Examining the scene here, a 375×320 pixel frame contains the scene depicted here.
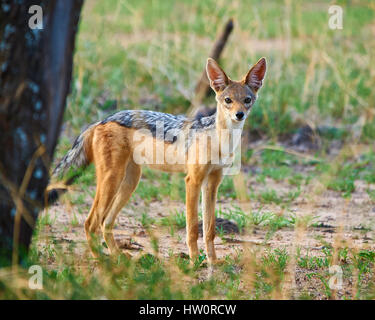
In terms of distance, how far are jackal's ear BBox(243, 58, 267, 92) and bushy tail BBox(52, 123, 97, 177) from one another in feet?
4.97

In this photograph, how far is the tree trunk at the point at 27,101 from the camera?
4008mm

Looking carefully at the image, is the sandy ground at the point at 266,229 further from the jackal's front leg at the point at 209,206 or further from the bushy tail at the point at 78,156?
the bushy tail at the point at 78,156

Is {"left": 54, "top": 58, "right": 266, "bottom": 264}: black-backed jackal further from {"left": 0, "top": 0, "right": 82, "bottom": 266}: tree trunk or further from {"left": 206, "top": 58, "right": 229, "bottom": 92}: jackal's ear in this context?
{"left": 0, "top": 0, "right": 82, "bottom": 266}: tree trunk

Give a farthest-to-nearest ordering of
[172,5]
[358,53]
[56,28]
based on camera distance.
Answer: [172,5]
[358,53]
[56,28]

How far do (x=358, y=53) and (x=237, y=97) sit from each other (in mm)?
7236

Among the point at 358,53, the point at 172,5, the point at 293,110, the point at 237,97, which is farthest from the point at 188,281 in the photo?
the point at 172,5

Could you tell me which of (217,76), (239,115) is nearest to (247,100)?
(239,115)

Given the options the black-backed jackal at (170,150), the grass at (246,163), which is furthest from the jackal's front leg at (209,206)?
the grass at (246,163)

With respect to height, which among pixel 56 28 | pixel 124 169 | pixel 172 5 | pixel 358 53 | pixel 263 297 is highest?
pixel 172 5

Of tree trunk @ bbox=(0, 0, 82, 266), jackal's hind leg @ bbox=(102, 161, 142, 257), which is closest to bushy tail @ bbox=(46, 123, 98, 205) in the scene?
jackal's hind leg @ bbox=(102, 161, 142, 257)

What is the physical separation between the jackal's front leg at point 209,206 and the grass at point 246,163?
189 mm

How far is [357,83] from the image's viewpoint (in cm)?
1020

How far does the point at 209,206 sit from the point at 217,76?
3.91 feet
